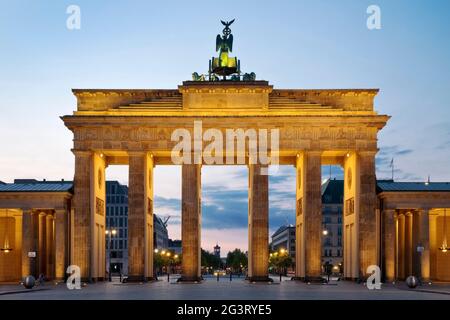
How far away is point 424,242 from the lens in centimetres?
8806

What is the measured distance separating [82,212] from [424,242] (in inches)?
1526

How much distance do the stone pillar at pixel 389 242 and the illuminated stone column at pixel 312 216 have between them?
749 cm

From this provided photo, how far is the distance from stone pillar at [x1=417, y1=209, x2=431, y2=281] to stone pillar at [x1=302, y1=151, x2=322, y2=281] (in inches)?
454

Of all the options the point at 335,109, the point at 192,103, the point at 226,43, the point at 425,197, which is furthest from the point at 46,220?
the point at 425,197

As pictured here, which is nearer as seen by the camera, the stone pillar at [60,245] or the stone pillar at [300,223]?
the stone pillar at [60,245]

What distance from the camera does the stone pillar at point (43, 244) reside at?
304 ft

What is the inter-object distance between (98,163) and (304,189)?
79.1ft

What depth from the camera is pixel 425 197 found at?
88.6 meters

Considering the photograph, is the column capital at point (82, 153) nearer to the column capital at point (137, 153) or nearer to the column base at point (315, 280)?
the column capital at point (137, 153)

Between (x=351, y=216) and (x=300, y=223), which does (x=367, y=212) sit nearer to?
(x=351, y=216)

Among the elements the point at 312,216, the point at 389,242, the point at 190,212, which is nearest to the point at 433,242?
the point at 389,242

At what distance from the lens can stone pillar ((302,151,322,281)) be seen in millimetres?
86875

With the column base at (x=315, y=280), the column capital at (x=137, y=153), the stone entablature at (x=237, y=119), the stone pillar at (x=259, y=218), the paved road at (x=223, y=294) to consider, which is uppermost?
the stone entablature at (x=237, y=119)

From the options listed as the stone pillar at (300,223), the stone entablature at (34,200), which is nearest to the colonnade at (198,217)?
the stone pillar at (300,223)
